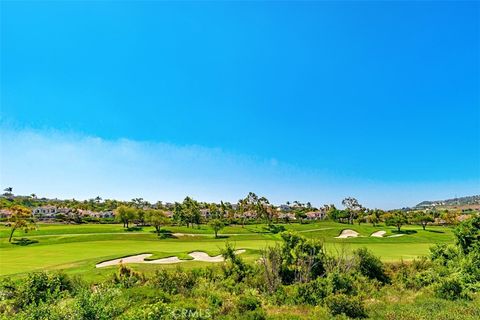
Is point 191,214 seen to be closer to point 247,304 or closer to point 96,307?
point 247,304

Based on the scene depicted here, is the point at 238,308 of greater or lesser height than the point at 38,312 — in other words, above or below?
below

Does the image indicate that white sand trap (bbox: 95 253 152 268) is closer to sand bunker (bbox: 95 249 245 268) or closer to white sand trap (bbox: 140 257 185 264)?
sand bunker (bbox: 95 249 245 268)

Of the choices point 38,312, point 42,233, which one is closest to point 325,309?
point 38,312

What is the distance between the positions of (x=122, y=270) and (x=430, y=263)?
22.0 meters

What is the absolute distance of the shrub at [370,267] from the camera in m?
20.8

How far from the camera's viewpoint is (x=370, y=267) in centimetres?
2112

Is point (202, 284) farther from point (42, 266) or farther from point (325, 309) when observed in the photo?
point (42, 266)

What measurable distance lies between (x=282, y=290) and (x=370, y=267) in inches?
298

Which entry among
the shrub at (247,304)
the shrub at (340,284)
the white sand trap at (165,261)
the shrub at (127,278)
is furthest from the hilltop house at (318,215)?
the shrub at (247,304)

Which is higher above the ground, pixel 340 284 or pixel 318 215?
pixel 340 284

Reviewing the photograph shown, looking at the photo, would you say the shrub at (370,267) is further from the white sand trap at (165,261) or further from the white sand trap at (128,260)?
the white sand trap at (128,260)

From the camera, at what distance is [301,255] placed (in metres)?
20.2

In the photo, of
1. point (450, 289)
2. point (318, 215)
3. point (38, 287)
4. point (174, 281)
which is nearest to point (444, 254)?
point (450, 289)

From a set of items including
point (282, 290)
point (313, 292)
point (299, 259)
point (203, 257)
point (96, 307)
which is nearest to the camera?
point (96, 307)
